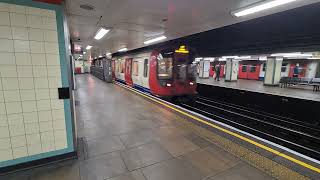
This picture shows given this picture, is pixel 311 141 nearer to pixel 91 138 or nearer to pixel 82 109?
pixel 91 138

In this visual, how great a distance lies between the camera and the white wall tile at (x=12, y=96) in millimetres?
2184

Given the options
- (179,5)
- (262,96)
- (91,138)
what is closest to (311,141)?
(262,96)

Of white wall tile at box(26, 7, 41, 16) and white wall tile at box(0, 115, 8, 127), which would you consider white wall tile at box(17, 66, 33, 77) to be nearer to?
white wall tile at box(0, 115, 8, 127)

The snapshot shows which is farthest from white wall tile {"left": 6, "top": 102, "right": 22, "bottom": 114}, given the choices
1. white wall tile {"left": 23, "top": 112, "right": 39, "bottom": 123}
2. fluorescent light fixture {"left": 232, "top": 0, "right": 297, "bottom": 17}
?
fluorescent light fixture {"left": 232, "top": 0, "right": 297, "bottom": 17}

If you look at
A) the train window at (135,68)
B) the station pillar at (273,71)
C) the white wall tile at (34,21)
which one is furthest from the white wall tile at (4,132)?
the station pillar at (273,71)

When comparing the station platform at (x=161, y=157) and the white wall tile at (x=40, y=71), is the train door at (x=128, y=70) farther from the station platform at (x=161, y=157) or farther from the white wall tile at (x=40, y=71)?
the white wall tile at (x=40, y=71)

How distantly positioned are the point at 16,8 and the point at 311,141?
7612 millimetres

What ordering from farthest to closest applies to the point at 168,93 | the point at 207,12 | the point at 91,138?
the point at 168,93 → the point at 207,12 → the point at 91,138

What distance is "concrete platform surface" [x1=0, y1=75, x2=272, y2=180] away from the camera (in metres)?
2.30

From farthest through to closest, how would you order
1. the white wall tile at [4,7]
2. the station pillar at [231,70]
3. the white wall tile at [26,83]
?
the station pillar at [231,70] → the white wall tile at [26,83] → the white wall tile at [4,7]

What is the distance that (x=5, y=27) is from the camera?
2.07 m

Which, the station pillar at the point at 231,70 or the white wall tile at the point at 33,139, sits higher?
the station pillar at the point at 231,70

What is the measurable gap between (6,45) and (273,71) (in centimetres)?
1663

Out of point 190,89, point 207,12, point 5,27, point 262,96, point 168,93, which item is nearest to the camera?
point 5,27
